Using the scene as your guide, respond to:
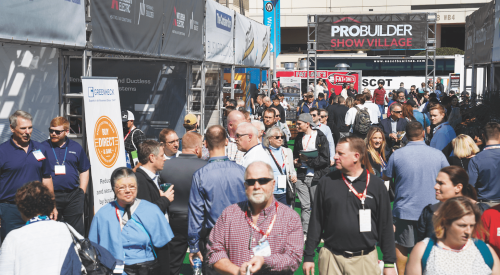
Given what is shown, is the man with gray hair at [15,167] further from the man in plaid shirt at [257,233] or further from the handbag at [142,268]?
the man in plaid shirt at [257,233]

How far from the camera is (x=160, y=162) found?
16.4ft

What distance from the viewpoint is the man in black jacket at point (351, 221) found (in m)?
4.00

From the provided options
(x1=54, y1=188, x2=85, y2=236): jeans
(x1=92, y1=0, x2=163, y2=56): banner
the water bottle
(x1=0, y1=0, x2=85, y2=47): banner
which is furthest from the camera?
(x1=92, y1=0, x2=163, y2=56): banner

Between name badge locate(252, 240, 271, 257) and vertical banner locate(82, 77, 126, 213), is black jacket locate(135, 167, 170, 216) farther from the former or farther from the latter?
vertical banner locate(82, 77, 126, 213)

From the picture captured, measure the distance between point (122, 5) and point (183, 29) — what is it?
107 inches

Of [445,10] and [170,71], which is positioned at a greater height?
[445,10]

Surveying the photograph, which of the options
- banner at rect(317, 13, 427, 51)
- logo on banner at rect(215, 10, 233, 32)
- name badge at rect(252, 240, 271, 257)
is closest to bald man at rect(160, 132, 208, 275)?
name badge at rect(252, 240, 271, 257)

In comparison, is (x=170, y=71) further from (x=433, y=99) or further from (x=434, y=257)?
(x=434, y=257)

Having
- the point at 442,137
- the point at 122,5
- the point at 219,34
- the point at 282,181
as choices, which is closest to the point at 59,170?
the point at 282,181

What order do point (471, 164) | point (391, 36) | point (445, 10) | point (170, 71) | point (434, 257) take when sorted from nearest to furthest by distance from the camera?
1. point (434, 257)
2. point (471, 164)
3. point (170, 71)
4. point (391, 36)
5. point (445, 10)

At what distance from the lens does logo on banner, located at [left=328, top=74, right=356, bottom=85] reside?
28.6 metres

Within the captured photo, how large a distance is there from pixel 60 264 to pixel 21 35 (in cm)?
332

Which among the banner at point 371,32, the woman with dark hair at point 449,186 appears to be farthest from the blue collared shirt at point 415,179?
the banner at point 371,32

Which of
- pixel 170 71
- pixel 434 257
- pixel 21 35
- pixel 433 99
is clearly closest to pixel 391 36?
pixel 433 99
